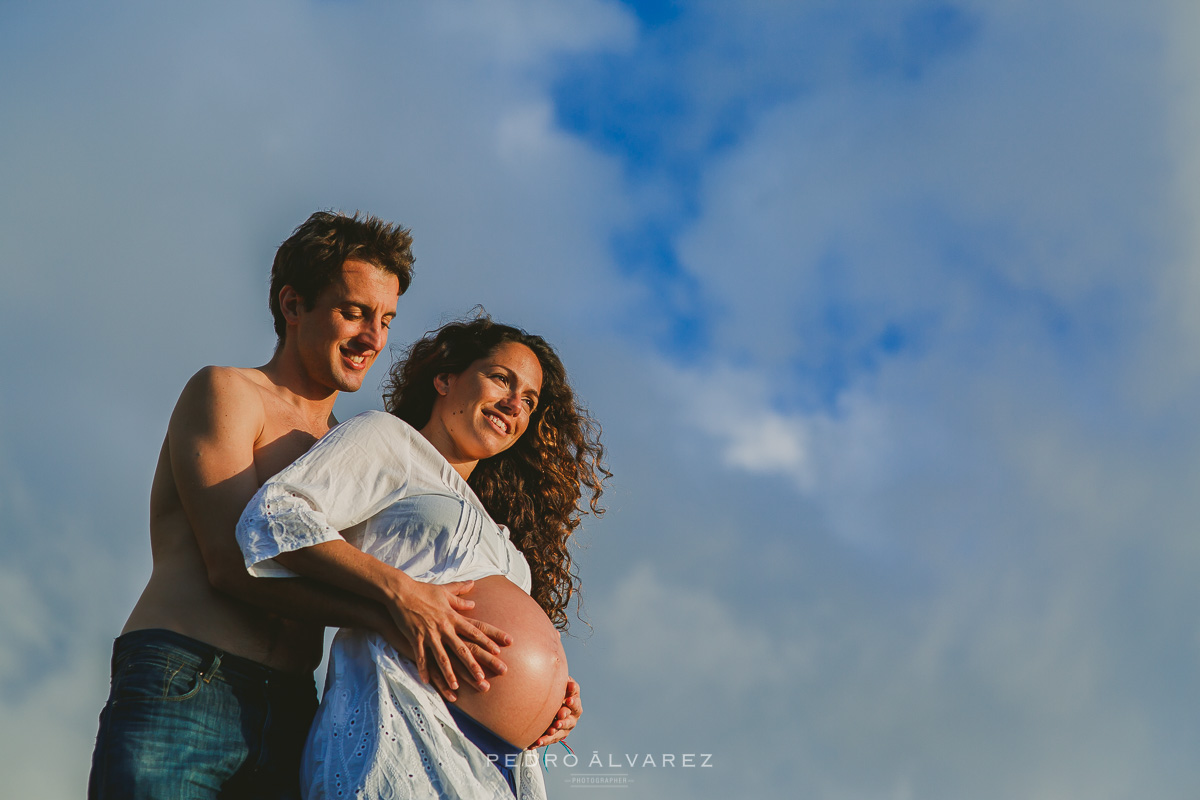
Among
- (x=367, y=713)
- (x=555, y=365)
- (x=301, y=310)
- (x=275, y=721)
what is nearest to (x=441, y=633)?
(x=367, y=713)

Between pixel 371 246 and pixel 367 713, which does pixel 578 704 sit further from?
pixel 371 246

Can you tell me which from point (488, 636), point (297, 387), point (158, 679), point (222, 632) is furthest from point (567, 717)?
point (297, 387)

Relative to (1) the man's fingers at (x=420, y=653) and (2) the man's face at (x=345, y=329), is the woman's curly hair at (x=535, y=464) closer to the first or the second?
(2) the man's face at (x=345, y=329)

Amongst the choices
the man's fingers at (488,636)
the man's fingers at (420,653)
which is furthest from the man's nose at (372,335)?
the man's fingers at (420,653)

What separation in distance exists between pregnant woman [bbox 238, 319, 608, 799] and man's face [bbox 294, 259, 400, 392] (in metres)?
0.37

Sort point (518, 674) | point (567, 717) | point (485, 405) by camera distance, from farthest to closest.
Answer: point (485, 405)
point (567, 717)
point (518, 674)

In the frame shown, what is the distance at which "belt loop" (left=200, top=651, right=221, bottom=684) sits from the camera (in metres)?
3.57

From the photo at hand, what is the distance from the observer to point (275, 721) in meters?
3.77

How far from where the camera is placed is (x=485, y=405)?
498cm

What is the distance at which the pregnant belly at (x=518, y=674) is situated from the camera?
3.75 m

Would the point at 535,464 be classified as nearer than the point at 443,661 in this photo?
No

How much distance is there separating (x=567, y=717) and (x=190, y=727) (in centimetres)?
153

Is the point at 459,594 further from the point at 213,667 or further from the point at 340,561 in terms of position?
the point at 213,667

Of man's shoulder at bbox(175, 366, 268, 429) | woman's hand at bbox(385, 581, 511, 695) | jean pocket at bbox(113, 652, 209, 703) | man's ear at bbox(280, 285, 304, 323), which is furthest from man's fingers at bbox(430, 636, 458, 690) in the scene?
man's ear at bbox(280, 285, 304, 323)
